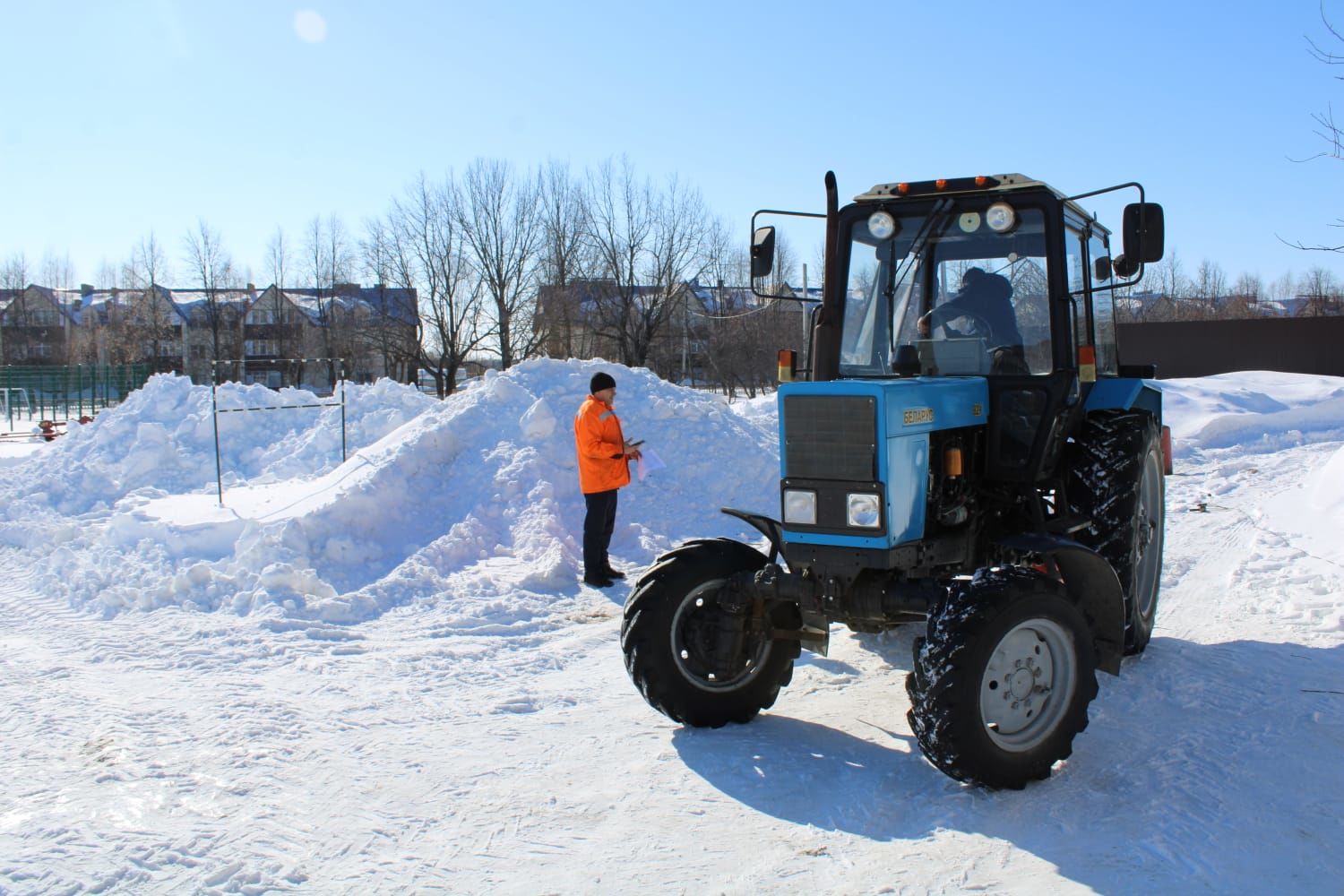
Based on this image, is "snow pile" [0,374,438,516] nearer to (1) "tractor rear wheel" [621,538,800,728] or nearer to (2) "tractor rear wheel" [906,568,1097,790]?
(1) "tractor rear wheel" [621,538,800,728]

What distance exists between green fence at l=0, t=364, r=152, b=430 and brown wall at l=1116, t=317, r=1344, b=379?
3383 centimetres

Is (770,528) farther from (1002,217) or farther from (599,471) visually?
(599,471)

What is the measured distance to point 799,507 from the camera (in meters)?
4.50

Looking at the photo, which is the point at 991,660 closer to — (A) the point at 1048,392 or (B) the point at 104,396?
(A) the point at 1048,392

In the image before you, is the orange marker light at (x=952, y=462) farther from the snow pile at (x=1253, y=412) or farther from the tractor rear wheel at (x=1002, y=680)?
the snow pile at (x=1253, y=412)

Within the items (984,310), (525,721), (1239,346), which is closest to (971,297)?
(984,310)

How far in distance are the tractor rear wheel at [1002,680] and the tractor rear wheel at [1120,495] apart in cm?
123

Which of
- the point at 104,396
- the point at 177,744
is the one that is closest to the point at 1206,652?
the point at 177,744

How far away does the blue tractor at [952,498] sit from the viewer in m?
4.11

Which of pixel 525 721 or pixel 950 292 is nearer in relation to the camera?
pixel 525 721

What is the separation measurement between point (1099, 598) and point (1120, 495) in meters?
1.11

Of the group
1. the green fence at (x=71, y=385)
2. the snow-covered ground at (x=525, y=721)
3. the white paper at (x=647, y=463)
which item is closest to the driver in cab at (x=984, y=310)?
the snow-covered ground at (x=525, y=721)

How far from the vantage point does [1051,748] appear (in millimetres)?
4102

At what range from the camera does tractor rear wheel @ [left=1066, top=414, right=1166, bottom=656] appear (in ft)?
17.9
